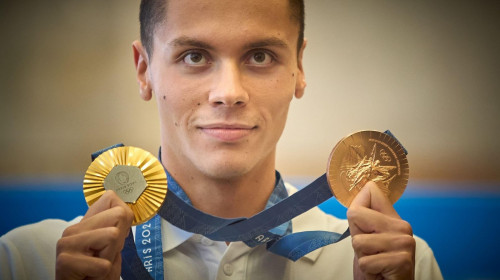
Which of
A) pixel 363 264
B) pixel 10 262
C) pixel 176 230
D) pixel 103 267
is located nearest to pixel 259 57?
pixel 176 230

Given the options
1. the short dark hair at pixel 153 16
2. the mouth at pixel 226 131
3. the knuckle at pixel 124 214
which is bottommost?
the knuckle at pixel 124 214

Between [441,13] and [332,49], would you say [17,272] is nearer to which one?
[332,49]

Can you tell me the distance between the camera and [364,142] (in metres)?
2.07

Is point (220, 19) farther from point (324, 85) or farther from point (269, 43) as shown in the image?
point (324, 85)

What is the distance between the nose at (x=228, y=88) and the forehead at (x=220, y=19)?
0.12 m

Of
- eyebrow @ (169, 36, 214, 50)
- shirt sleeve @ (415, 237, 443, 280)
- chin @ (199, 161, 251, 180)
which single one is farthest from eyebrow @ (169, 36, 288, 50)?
shirt sleeve @ (415, 237, 443, 280)

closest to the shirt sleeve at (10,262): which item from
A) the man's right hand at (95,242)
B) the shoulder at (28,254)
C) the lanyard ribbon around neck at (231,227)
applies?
the shoulder at (28,254)

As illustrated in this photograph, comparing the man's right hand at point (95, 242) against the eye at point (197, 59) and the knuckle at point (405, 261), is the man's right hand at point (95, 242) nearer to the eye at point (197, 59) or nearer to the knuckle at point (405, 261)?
the eye at point (197, 59)

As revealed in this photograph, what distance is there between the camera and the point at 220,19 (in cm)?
216

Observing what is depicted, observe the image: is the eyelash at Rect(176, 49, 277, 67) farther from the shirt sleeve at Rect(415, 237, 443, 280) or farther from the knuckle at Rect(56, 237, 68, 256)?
the shirt sleeve at Rect(415, 237, 443, 280)

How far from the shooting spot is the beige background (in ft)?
10.0

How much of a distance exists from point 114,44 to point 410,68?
1678 mm

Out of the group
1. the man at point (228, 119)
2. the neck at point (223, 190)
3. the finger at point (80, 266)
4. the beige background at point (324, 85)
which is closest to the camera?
the finger at point (80, 266)

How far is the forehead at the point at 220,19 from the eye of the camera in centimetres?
216
